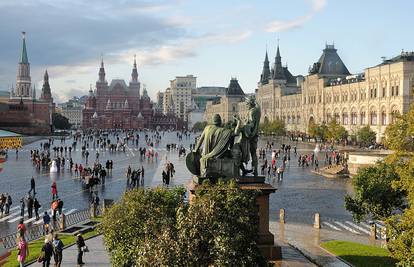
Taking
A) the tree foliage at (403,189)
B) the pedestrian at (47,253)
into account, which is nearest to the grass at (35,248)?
the pedestrian at (47,253)

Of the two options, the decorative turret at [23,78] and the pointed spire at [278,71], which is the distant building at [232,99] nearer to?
the pointed spire at [278,71]

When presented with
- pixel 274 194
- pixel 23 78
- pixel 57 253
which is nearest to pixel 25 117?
pixel 23 78

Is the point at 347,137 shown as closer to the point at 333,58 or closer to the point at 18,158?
the point at 333,58

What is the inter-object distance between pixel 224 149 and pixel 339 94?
89223 millimetres

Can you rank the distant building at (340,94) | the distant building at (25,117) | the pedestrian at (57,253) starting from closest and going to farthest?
the pedestrian at (57,253)
the distant building at (340,94)
the distant building at (25,117)

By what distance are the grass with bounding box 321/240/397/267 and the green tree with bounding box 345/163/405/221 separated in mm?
1941

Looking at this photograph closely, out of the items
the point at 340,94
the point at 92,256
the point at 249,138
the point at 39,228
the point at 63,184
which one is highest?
the point at 340,94

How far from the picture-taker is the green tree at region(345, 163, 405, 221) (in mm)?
21344

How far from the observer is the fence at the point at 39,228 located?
21.2 meters

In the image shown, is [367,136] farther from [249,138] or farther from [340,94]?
[249,138]

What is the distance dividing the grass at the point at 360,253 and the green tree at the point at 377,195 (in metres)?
1.94

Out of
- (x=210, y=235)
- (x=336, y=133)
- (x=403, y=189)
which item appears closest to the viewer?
(x=210, y=235)

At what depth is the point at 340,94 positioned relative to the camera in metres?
101

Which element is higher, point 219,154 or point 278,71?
point 278,71
